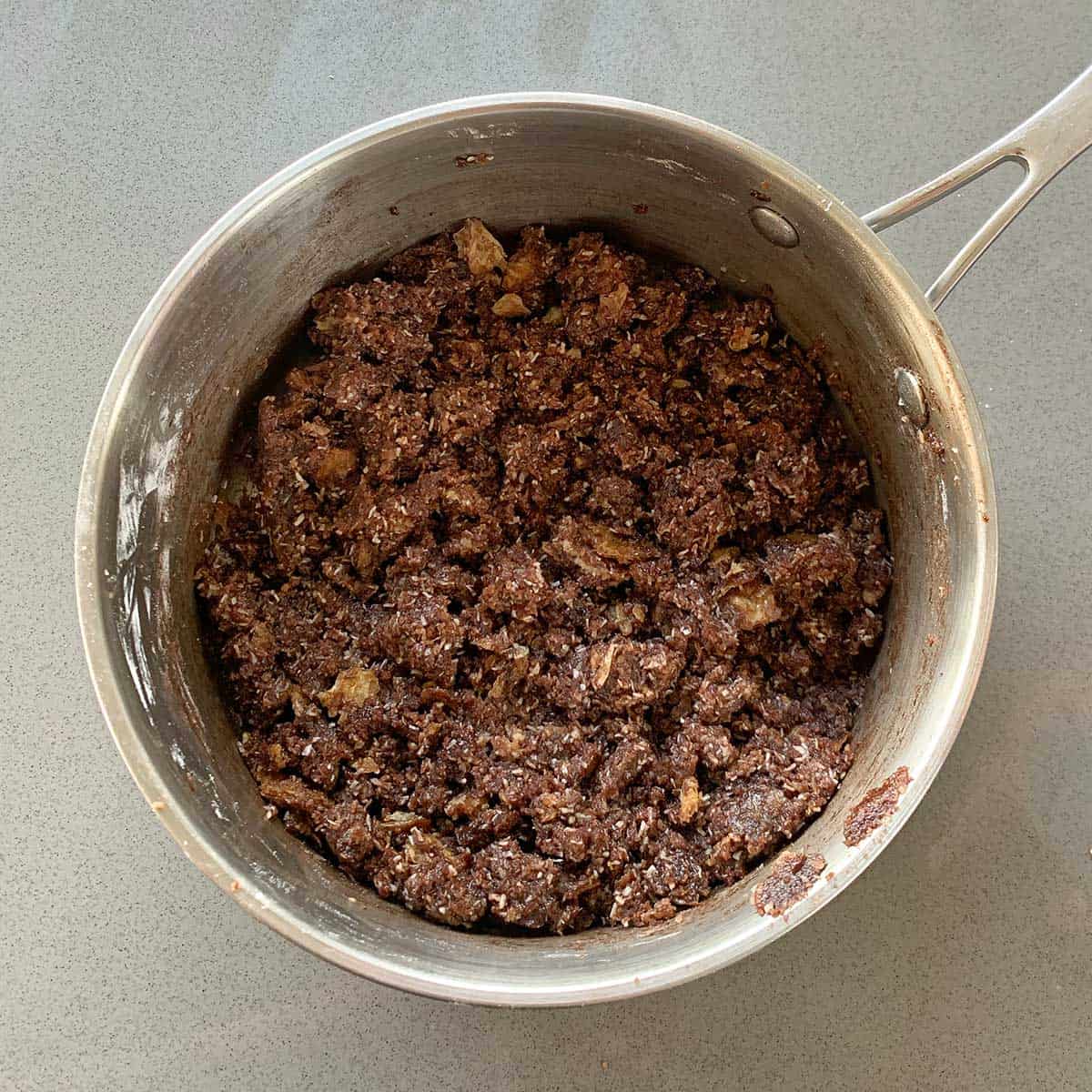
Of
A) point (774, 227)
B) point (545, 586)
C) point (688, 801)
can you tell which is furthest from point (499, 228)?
point (688, 801)

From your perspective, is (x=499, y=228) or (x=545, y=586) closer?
(x=545, y=586)

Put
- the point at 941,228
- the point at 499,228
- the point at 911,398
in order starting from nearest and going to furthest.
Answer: the point at 911,398
the point at 499,228
the point at 941,228

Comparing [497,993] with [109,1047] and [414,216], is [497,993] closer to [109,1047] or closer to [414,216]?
[109,1047]

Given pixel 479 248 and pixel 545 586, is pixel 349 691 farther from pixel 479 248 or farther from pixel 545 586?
pixel 479 248

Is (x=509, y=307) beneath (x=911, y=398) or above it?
beneath

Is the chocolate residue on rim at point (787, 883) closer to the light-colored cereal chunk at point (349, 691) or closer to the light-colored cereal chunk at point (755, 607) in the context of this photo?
the light-colored cereal chunk at point (755, 607)

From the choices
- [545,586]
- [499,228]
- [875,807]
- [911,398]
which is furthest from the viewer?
[499,228]

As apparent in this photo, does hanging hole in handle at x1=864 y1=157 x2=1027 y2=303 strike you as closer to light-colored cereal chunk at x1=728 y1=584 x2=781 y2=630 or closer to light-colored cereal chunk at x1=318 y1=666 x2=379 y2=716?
light-colored cereal chunk at x1=728 y1=584 x2=781 y2=630

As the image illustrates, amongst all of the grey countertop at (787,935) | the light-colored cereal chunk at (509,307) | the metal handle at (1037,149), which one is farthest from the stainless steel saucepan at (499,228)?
the grey countertop at (787,935)
